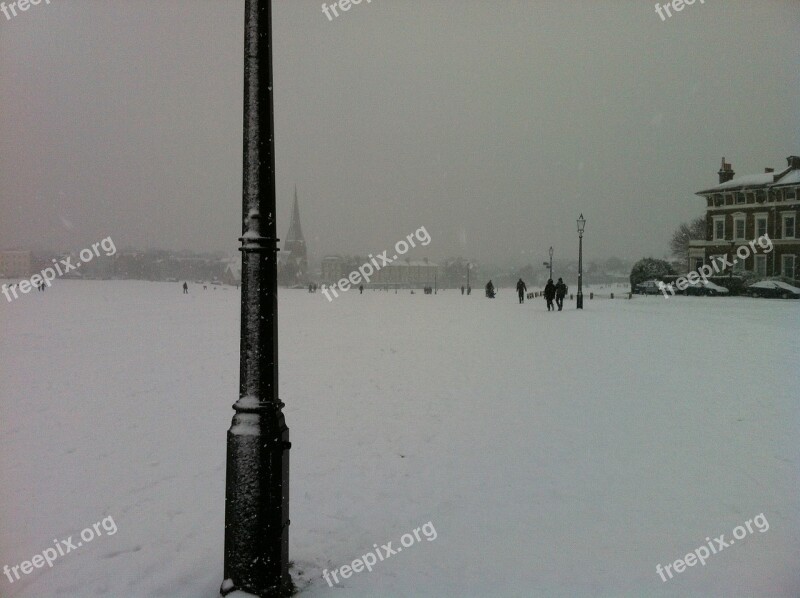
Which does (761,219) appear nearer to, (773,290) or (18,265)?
(773,290)

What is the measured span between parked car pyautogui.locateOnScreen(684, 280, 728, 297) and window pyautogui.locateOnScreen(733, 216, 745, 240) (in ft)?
32.1

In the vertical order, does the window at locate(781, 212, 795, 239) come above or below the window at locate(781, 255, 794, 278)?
above

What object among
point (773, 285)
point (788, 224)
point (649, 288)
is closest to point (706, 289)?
point (773, 285)

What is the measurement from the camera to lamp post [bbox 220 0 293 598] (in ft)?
11.4

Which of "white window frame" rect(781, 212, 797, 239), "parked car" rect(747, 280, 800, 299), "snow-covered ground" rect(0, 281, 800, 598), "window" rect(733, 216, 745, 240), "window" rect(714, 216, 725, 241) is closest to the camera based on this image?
"snow-covered ground" rect(0, 281, 800, 598)

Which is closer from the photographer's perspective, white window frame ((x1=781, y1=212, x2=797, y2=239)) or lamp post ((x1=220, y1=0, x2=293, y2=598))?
lamp post ((x1=220, y1=0, x2=293, y2=598))

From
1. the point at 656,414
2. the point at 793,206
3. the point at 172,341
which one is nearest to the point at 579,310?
the point at 172,341

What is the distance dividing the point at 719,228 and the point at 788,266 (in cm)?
753

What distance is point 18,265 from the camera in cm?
8688

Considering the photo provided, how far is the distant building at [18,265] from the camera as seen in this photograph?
81.8 metres

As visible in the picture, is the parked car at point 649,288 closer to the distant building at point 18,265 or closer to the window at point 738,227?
the window at point 738,227

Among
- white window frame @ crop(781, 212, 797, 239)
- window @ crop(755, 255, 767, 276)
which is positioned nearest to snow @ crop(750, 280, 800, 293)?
window @ crop(755, 255, 767, 276)

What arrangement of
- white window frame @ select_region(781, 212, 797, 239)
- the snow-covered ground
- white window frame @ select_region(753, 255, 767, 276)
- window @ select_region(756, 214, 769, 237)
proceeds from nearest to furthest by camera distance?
the snow-covered ground < white window frame @ select_region(781, 212, 797, 239) < white window frame @ select_region(753, 255, 767, 276) < window @ select_region(756, 214, 769, 237)

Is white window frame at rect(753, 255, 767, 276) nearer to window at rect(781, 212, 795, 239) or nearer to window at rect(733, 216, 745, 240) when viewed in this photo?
window at rect(781, 212, 795, 239)
